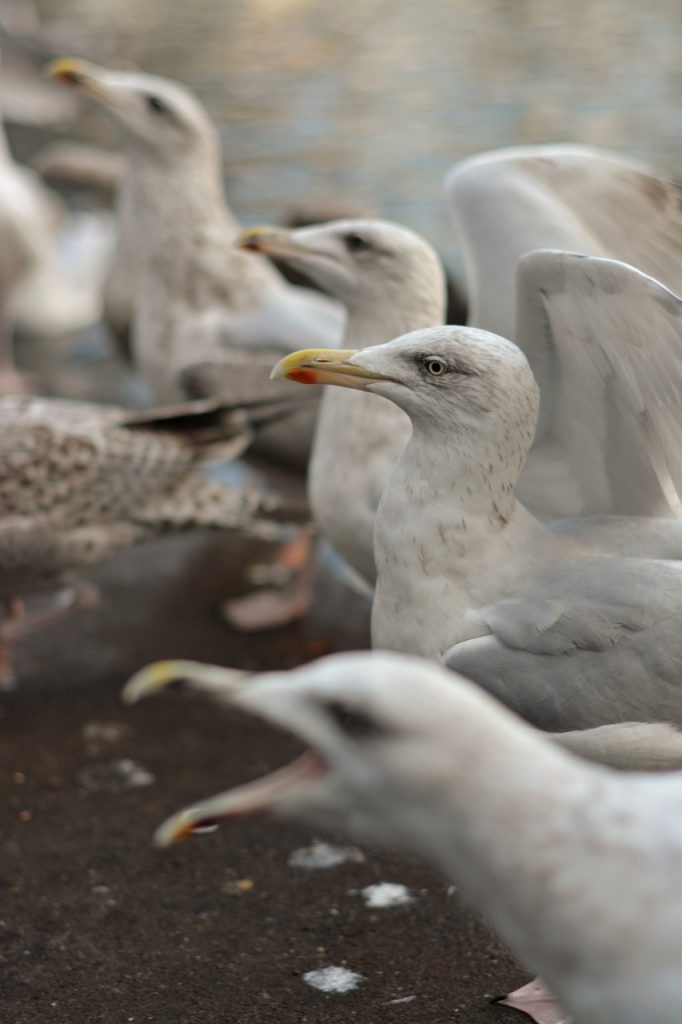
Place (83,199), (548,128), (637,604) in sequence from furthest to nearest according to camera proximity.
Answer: (548,128) < (83,199) < (637,604)

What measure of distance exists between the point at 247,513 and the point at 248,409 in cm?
35

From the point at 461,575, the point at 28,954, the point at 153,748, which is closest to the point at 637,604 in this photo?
the point at 461,575

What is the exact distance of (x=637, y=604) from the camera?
9.64 feet

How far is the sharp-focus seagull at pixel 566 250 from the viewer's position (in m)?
3.35

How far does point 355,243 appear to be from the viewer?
3.96m

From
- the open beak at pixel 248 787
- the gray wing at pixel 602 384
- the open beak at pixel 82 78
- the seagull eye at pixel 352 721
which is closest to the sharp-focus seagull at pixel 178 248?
the open beak at pixel 82 78

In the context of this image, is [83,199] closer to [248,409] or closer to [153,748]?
[248,409]

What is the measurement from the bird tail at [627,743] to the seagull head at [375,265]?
4.46 feet

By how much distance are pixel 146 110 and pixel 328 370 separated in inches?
102

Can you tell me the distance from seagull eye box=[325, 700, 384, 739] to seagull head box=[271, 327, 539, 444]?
3.83ft

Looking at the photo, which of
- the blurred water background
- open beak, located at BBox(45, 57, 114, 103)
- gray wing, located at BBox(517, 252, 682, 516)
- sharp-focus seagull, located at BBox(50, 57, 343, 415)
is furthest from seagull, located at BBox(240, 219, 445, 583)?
the blurred water background

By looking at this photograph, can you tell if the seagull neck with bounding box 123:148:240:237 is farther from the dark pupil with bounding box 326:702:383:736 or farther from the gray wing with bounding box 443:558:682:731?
the dark pupil with bounding box 326:702:383:736

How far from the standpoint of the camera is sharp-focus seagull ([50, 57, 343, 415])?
5180 mm

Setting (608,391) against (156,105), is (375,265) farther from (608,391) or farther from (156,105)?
(156,105)
